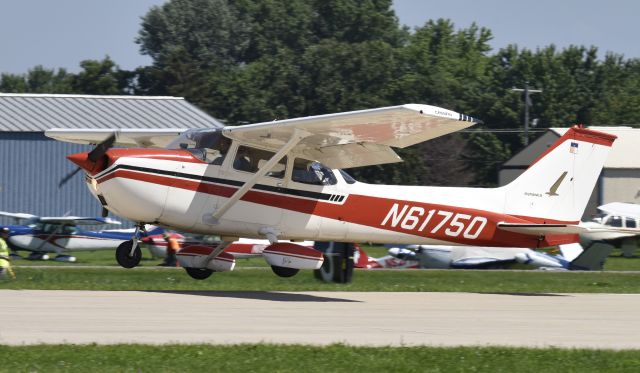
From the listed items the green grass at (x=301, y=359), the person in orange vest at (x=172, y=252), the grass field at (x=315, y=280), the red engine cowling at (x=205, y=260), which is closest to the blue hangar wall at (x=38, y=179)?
the grass field at (x=315, y=280)

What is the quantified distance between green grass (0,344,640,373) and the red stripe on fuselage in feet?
20.0

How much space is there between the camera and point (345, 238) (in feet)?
57.5

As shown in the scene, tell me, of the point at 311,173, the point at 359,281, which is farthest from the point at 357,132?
the point at 359,281

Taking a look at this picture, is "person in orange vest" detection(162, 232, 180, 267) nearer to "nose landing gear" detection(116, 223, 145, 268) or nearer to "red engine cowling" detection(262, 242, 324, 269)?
"nose landing gear" detection(116, 223, 145, 268)

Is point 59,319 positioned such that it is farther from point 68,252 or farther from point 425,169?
point 425,169

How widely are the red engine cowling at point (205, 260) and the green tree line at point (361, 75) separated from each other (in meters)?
45.4

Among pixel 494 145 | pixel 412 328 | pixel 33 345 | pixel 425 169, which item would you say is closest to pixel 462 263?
pixel 412 328

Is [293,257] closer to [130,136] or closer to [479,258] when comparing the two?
[130,136]

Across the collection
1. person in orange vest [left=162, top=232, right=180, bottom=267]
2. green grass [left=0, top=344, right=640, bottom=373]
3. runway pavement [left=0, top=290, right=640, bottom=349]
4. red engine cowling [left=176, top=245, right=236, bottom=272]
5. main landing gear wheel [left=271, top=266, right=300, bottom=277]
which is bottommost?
person in orange vest [left=162, top=232, right=180, bottom=267]

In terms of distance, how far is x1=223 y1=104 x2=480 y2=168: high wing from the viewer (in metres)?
14.3

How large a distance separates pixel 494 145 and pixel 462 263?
4231cm

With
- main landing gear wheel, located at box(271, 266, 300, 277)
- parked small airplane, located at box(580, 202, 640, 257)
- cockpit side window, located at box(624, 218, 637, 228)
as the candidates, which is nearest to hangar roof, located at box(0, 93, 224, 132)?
parked small airplane, located at box(580, 202, 640, 257)

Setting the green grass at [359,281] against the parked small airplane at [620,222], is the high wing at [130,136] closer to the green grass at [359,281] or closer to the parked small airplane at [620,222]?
the green grass at [359,281]

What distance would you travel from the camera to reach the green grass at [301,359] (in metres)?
9.27
